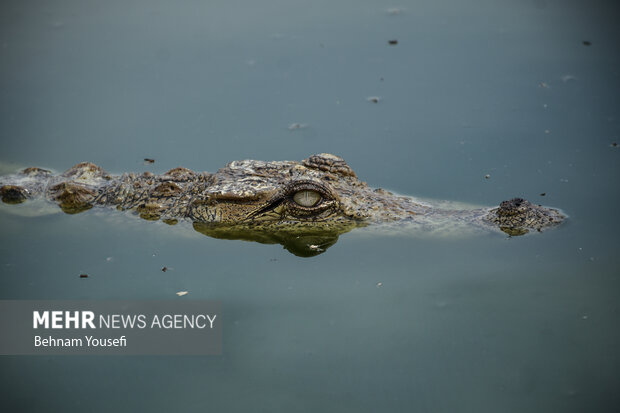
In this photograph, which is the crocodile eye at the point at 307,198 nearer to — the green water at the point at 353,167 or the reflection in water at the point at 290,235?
the reflection in water at the point at 290,235

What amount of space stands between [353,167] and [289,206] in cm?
156

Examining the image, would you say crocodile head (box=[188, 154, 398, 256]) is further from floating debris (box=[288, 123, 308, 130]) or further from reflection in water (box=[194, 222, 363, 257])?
floating debris (box=[288, 123, 308, 130])

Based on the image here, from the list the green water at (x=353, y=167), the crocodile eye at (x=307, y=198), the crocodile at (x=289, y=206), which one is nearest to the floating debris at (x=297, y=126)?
→ the green water at (x=353, y=167)

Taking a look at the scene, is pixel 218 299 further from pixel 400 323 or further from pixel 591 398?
pixel 591 398

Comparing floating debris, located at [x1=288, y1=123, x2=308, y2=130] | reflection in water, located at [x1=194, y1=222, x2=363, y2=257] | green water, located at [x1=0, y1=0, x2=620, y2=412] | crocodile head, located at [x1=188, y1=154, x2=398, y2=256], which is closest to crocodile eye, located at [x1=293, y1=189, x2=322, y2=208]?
crocodile head, located at [x1=188, y1=154, x2=398, y2=256]

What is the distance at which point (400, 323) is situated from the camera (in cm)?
462

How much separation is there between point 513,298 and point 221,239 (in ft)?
8.28

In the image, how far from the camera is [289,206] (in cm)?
546

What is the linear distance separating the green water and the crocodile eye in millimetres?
418

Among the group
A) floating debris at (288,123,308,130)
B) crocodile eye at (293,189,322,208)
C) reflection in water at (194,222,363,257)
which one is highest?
floating debris at (288,123,308,130)

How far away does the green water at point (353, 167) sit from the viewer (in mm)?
4176

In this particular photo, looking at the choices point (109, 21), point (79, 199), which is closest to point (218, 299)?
point (79, 199)

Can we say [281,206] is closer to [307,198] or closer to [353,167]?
[307,198]

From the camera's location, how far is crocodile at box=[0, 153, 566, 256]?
5.47 m
